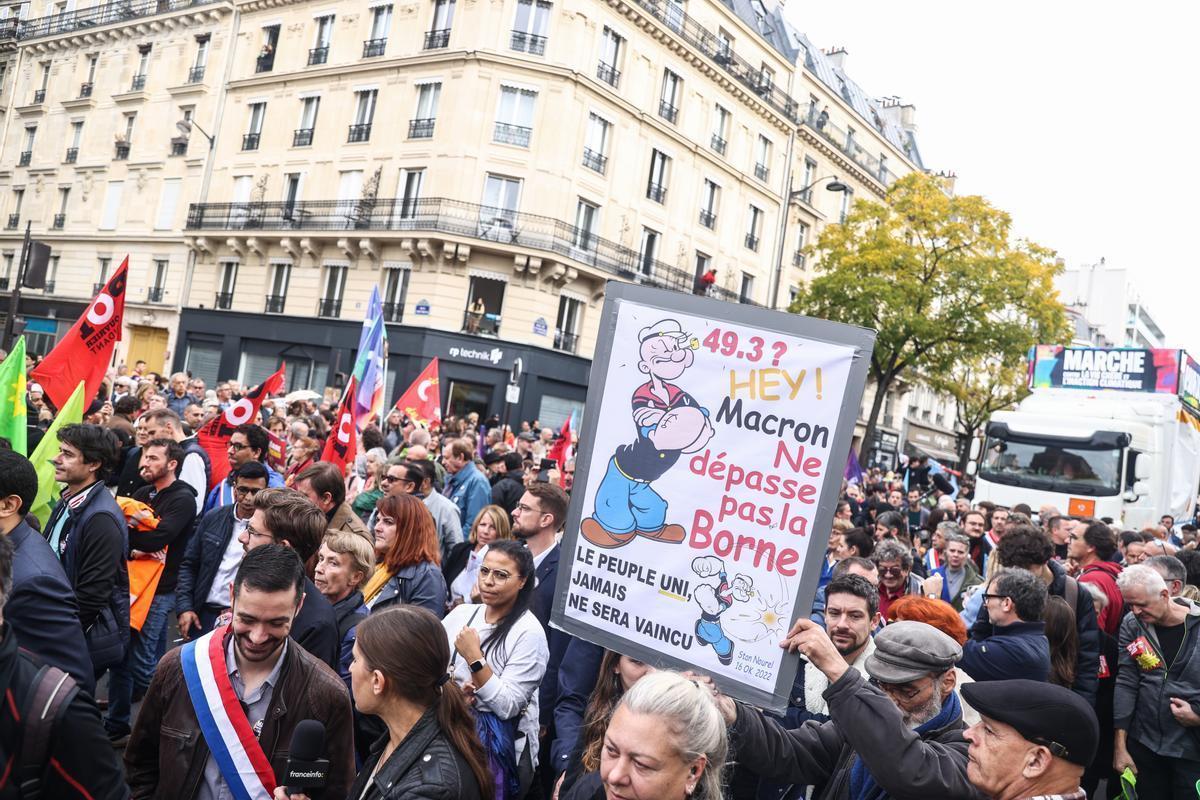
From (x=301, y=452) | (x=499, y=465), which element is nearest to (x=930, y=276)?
(x=499, y=465)

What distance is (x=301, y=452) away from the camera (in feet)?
29.0

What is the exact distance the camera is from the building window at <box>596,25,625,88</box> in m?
29.1

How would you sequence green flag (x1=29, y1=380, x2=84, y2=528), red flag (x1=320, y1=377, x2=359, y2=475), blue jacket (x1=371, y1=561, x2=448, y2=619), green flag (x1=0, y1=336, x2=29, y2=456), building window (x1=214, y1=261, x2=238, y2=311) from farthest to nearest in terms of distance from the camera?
building window (x1=214, y1=261, x2=238, y2=311)
red flag (x1=320, y1=377, x2=359, y2=475)
green flag (x1=0, y1=336, x2=29, y2=456)
green flag (x1=29, y1=380, x2=84, y2=528)
blue jacket (x1=371, y1=561, x2=448, y2=619)

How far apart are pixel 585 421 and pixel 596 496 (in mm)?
283

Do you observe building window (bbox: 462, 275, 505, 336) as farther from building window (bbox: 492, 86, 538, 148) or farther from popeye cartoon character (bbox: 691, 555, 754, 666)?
popeye cartoon character (bbox: 691, 555, 754, 666)

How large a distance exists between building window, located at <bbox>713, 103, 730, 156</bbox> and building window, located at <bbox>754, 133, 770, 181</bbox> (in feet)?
6.72

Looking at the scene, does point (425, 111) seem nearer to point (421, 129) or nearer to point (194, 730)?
point (421, 129)

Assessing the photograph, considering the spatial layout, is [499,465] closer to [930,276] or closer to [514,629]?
[514,629]

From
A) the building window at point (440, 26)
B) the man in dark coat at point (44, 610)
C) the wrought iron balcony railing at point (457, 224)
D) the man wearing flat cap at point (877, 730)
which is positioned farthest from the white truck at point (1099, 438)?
the building window at point (440, 26)

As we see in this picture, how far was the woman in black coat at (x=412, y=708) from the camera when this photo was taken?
2.74 metres

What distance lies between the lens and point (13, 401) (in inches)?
251

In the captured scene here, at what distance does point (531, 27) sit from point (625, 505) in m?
27.8

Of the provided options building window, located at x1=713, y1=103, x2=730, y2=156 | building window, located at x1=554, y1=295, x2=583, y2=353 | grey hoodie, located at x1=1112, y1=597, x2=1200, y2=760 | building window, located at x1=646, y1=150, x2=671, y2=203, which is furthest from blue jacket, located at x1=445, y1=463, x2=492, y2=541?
building window, located at x1=713, y1=103, x2=730, y2=156

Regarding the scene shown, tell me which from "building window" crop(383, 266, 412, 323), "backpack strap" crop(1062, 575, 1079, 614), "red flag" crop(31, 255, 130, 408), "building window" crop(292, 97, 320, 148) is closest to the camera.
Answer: "backpack strap" crop(1062, 575, 1079, 614)
